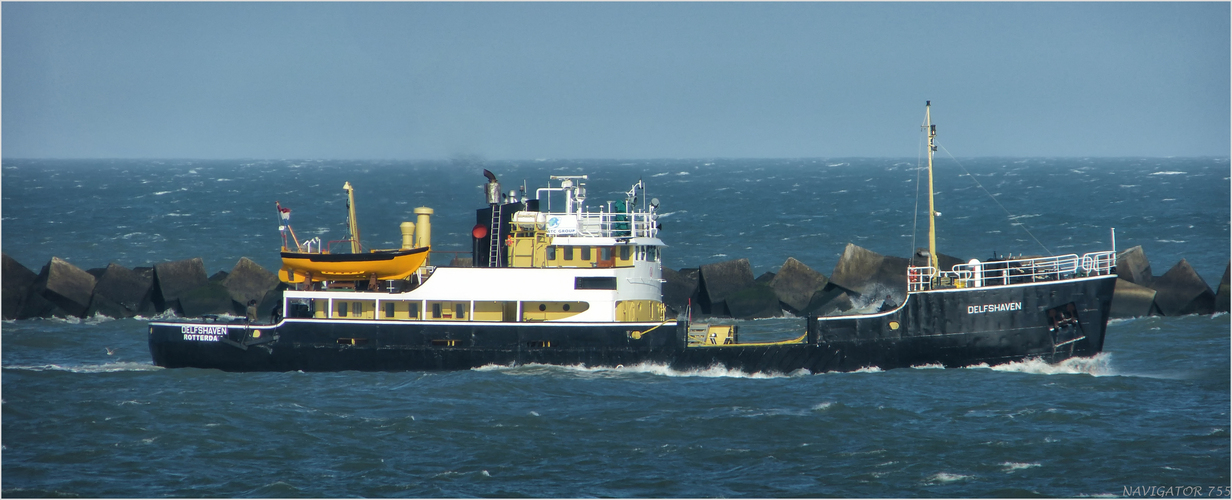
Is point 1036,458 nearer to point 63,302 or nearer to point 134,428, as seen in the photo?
point 134,428

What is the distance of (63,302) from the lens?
41844 millimetres

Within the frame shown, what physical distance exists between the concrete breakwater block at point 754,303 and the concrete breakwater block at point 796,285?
44cm

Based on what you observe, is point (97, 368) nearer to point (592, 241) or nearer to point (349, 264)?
point (349, 264)

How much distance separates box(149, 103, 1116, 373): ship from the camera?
29.0 m

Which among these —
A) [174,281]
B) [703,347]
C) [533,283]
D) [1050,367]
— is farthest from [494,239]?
[174,281]

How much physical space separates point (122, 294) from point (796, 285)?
24474mm

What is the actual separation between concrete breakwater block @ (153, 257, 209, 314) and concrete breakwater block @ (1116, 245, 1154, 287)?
3378cm

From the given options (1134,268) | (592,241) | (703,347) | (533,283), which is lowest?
(703,347)

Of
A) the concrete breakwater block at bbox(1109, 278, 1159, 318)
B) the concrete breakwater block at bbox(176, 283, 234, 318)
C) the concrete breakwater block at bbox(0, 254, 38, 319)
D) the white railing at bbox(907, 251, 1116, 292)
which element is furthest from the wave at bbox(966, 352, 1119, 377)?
the concrete breakwater block at bbox(0, 254, 38, 319)

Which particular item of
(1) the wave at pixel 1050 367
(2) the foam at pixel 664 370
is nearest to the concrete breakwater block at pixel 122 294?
(2) the foam at pixel 664 370

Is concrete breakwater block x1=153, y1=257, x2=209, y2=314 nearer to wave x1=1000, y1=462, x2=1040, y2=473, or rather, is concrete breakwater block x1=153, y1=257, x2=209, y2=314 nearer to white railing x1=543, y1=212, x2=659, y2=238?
white railing x1=543, y1=212, x2=659, y2=238

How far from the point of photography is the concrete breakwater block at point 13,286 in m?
41.7

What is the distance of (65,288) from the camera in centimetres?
4188

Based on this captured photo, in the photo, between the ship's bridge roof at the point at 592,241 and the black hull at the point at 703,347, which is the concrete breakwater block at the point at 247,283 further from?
the ship's bridge roof at the point at 592,241
